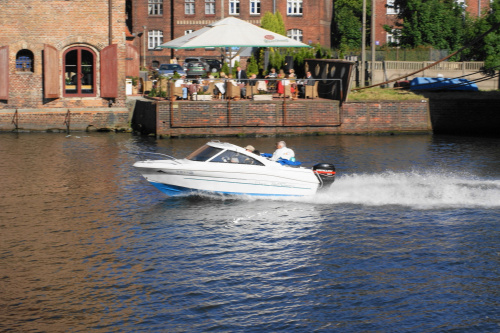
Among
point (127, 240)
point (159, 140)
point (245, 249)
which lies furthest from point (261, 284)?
point (159, 140)

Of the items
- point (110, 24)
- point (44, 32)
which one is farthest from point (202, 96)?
point (44, 32)

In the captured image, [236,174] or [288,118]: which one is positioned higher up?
[288,118]

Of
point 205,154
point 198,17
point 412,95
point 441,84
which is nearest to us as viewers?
point 205,154

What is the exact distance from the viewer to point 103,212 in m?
19.4

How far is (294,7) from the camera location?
2672 inches

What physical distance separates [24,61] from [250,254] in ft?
78.4

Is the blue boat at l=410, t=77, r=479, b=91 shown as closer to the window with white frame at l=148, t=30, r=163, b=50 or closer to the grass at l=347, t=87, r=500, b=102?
the grass at l=347, t=87, r=500, b=102

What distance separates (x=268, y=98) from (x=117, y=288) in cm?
2233

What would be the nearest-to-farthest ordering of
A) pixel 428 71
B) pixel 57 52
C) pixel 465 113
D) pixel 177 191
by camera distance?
pixel 177 191 → pixel 57 52 → pixel 465 113 → pixel 428 71

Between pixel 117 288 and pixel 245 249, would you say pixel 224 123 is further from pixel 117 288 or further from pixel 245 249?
pixel 117 288

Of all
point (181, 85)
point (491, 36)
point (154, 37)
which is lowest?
point (181, 85)

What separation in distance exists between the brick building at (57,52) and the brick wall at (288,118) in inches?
101

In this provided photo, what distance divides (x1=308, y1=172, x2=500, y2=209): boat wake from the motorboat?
859 mm

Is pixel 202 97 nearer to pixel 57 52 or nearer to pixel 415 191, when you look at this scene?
pixel 57 52
